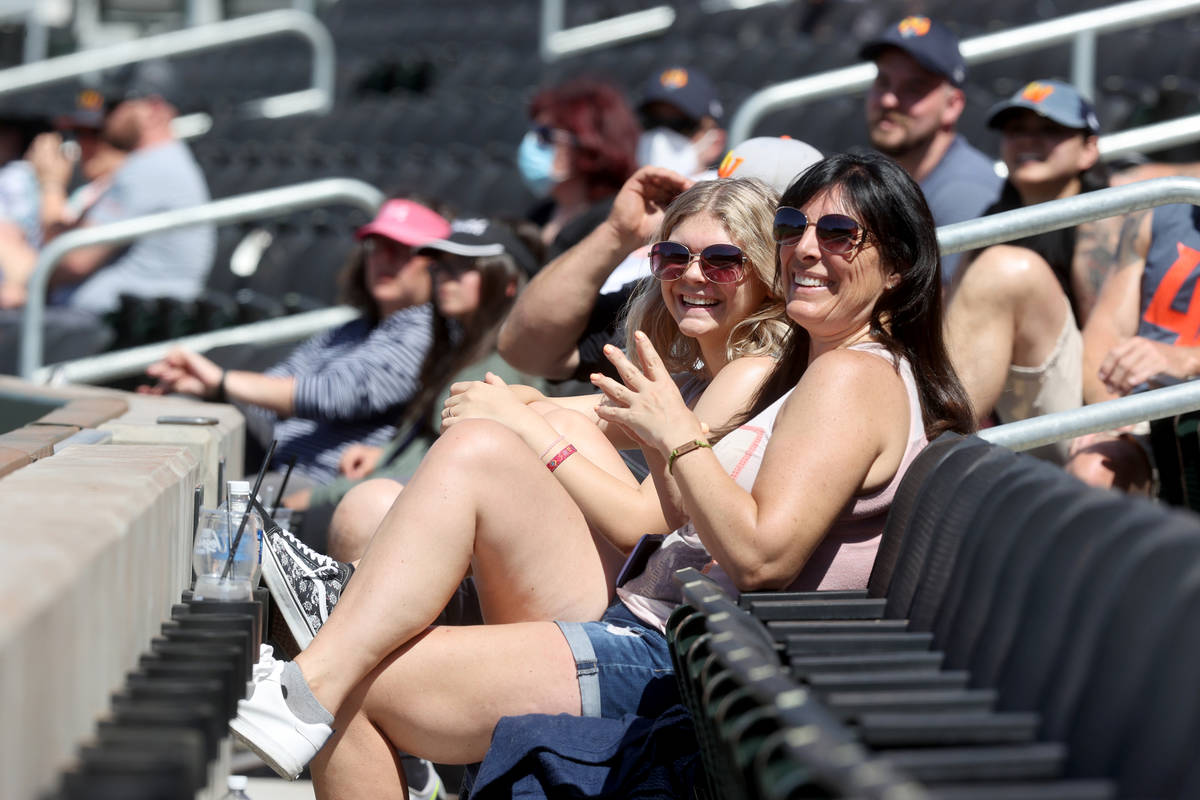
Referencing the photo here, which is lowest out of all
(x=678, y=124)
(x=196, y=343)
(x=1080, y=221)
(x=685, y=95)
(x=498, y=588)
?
(x=196, y=343)

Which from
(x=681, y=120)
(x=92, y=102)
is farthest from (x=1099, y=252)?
(x=92, y=102)

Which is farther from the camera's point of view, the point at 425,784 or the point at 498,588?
the point at 425,784

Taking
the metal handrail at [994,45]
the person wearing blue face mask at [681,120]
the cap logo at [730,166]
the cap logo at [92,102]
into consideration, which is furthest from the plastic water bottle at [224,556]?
the cap logo at [92,102]

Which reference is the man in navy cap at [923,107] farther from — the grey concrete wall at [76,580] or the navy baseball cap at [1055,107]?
the grey concrete wall at [76,580]

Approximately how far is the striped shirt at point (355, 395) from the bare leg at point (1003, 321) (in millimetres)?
1719

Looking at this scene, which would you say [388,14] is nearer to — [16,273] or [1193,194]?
[16,273]

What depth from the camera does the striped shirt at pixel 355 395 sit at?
4543mm

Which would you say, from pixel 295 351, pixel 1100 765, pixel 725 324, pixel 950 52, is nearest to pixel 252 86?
pixel 295 351

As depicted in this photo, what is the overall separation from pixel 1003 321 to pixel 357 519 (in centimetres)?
149

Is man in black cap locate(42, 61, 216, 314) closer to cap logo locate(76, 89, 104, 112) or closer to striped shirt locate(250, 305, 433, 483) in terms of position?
cap logo locate(76, 89, 104, 112)

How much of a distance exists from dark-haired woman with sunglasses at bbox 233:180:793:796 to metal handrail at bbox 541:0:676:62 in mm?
7778

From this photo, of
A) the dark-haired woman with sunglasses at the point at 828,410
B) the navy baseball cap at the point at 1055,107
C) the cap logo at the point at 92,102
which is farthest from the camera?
the cap logo at the point at 92,102

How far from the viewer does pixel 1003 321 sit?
338cm

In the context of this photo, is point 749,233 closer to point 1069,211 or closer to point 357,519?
point 1069,211
